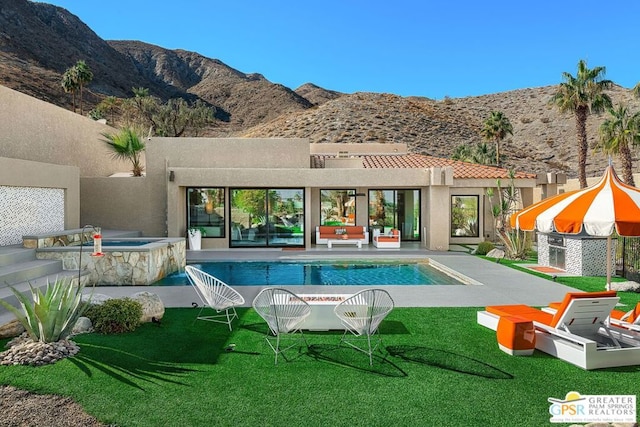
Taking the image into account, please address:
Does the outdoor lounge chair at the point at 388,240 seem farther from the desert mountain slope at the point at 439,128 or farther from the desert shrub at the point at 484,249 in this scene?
the desert mountain slope at the point at 439,128

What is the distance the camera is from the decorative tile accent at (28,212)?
13.0 meters

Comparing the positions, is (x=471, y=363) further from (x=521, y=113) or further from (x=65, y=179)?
(x=521, y=113)

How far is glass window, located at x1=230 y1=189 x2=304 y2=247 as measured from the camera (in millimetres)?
20391

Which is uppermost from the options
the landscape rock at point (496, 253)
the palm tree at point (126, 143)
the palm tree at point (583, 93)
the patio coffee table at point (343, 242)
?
the palm tree at point (583, 93)

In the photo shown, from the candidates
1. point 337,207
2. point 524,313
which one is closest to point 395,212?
point 337,207

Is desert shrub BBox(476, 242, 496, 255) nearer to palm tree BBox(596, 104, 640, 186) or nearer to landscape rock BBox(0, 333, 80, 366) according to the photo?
palm tree BBox(596, 104, 640, 186)

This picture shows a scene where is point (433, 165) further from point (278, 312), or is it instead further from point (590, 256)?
point (278, 312)

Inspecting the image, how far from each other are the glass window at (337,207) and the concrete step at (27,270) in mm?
12482

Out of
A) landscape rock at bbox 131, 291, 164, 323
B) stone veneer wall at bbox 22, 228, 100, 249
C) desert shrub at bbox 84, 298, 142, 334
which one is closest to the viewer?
desert shrub at bbox 84, 298, 142, 334

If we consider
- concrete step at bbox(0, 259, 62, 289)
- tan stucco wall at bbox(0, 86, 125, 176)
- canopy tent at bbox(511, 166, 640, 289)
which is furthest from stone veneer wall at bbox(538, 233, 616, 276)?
tan stucco wall at bbox(0, 86, 125, 176)

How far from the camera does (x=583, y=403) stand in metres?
4.91

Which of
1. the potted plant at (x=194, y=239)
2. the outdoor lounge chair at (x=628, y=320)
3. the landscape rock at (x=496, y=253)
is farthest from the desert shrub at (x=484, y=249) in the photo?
the potted plant at (x=194, y=239)

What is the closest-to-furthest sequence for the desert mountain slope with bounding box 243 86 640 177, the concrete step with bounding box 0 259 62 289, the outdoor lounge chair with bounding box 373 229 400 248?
the concrete step with bounding box 0 259 62 289 → the outdoor lounge chair with bounding box 373 229 400 248 → the desert mountain slope with bounding box 243 86 640 177

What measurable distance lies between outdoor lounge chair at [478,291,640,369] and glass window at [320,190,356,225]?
1496cm
